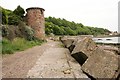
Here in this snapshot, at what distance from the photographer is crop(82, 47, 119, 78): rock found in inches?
181

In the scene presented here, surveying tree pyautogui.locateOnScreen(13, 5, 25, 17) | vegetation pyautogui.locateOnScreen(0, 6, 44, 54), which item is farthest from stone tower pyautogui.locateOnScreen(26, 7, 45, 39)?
vegetation pyautogui.locateOnScreen(0, 6, 44, 54)

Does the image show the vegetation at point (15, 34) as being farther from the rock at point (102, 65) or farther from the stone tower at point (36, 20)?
the rock at point (102, 65)

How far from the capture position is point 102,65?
4.83m

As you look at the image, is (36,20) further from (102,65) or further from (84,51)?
(102,65)

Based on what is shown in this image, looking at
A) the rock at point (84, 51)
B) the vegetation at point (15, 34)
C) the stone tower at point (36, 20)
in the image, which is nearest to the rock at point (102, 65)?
the rock at point (84, 51)

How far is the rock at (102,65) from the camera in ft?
15.1

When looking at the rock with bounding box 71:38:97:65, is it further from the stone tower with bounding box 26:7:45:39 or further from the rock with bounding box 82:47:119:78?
the stone tower with bounding box 26:7:45:39

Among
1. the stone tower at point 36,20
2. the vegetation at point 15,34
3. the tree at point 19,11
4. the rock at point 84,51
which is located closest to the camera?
the rock at point 84,51

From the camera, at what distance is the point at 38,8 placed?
25688 millimetres

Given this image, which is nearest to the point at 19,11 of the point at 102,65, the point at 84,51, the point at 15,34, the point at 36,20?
the point at 36,20

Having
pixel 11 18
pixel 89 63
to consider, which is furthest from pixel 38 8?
pixel 89 63

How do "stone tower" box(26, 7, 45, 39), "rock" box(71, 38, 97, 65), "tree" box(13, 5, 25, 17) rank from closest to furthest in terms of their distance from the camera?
"rock" box(71, 38, 97, 65) < "stone tower" box(26, 7, 45, 39) < "tree" box(13, 5, 25, 17)

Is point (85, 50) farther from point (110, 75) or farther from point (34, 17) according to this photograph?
point (34, 17)

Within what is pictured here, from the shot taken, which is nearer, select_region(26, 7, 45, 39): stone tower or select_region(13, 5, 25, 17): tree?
select_region(26, 7, 45, 39): stone tower
